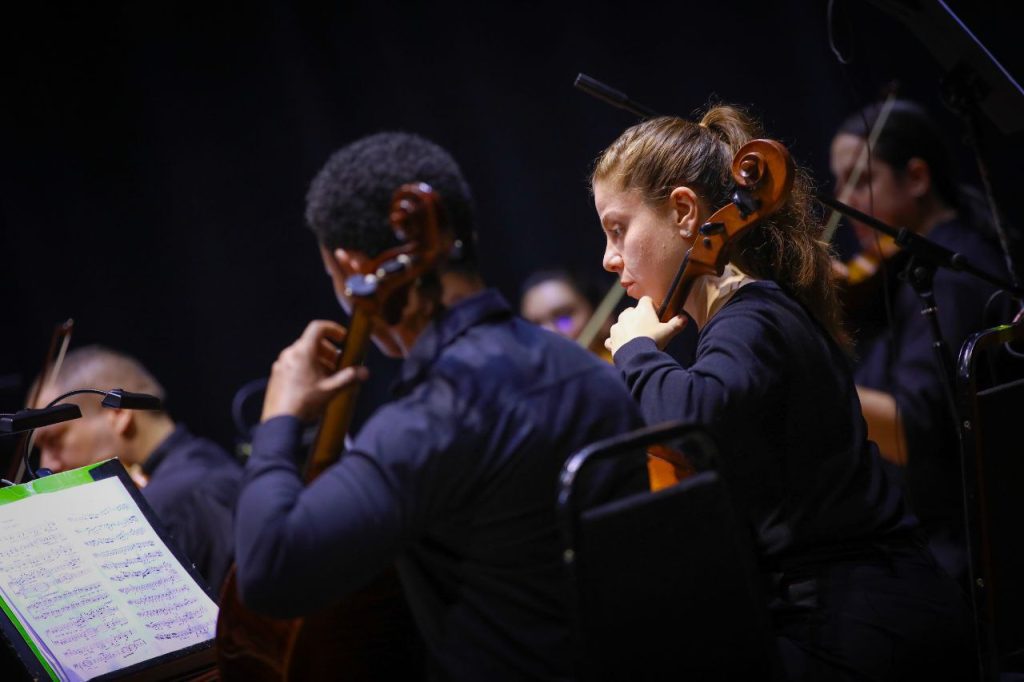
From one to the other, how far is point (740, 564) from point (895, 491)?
54 centimetres

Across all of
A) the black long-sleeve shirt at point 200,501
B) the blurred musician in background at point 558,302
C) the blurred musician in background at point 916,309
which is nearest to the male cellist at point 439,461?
the blurred musician in background at point 916,309

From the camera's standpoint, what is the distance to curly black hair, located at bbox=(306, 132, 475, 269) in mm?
1350

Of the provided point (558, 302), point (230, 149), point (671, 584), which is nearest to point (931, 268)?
point (671, 584)

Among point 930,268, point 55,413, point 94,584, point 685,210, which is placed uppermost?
point 685,210

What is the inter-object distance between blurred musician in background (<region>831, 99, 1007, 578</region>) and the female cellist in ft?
3.04

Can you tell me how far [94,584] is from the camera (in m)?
1.65

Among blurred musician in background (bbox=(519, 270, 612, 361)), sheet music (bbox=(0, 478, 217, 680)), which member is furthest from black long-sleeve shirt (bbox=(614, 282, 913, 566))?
blurred musician in background (bbox=(519, 270, 612, 361))

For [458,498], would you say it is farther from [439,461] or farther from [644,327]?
[644,327]

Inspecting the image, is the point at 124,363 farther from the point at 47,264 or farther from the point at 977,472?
the point at 977,472

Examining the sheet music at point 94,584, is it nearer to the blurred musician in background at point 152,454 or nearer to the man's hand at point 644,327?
the man's hand at point 644,327

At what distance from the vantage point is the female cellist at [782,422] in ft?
4.99

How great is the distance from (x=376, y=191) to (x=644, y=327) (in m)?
0.61

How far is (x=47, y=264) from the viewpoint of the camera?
15.0ft

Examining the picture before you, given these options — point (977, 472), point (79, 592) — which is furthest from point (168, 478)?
point (977, 472)
